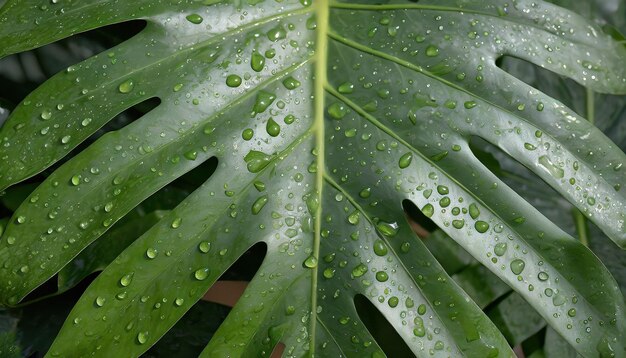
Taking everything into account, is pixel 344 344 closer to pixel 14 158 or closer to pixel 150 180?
pixel 150 180

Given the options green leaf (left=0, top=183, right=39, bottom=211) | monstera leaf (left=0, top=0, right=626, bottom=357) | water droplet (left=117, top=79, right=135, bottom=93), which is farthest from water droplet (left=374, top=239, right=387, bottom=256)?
green leaf (left=0, top=183, right=39, bottom=211)

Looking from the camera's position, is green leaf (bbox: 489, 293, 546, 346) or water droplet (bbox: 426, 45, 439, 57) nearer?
water droplet (bbox: 426, 45, 439, 57)

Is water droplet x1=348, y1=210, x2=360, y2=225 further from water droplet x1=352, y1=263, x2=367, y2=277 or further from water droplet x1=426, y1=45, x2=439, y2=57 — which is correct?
water droplet x1=426, y1=45, x2=439, y2=57

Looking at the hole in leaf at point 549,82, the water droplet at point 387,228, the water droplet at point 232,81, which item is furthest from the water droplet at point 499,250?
the hole in leaf at point 549,82

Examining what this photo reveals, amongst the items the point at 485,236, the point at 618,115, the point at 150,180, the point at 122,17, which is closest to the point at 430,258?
the point at 485,236

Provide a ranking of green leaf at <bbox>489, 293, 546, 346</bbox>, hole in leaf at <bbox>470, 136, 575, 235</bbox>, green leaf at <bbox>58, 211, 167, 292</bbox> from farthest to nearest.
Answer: hole in leaf at <bbox>470, 136, 575, 235</bbox>, green leaf at <bbox>489, 293, 546, 346</bbox>, green leaf at <bbox>58, 211, 167, 292</bbox>

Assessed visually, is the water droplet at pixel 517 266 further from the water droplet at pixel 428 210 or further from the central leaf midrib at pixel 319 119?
the central leaf midrib at pixel 319 119

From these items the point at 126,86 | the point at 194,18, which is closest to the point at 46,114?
the point at 126,86

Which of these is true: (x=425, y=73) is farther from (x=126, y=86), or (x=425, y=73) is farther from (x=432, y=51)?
(x=126, y=86)
